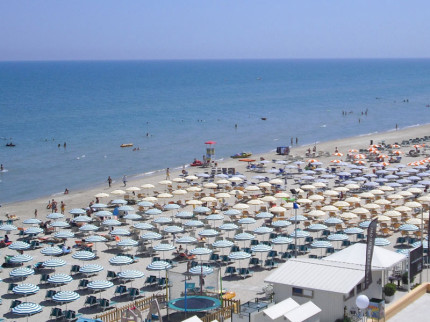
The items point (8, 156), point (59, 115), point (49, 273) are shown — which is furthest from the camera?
point (59, 115)

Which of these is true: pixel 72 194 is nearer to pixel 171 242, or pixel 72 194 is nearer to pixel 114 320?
pixel 171 242

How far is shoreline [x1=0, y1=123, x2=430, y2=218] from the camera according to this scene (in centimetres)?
4497

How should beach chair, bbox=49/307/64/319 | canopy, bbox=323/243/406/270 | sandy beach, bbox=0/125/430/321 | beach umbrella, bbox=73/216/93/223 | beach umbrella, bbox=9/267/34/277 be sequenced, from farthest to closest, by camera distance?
beach umbrella, bbox=73/216/93/223 < beach umbrella, bbox=9/267/34/277 < sandy beach, bbox=0/125/430/321 < beach chair, bbox=49/307/64/319 < canopy, bbox=323/243/406/270

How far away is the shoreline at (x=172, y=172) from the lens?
44969 millimetres

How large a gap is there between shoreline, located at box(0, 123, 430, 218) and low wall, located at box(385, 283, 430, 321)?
2480 cm

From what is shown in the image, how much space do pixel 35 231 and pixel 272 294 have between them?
14.6 metres

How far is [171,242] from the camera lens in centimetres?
3166

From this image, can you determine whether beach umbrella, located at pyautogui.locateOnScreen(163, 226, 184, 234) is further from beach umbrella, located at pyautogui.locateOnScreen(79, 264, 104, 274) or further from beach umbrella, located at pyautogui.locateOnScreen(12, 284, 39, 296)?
beach umbrella, located at pyautogui.locateOnScreen(12, 284, 39, 296)

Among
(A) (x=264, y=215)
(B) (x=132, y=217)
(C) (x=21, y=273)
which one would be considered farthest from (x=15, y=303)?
(A) (x=264, y=215)

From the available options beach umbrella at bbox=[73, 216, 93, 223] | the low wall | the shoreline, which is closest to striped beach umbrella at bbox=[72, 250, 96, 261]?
beach umbrella at bbox=[73, 216, 93, 223]

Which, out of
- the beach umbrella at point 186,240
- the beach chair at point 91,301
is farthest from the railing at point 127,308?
the beach umbrella at point 186,240

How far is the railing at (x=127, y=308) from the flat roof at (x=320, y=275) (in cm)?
446

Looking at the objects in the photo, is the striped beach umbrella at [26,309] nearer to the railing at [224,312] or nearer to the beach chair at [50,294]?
the beach chair at [50,294]

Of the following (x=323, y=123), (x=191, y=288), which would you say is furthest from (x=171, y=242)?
(x=323, y=123)
